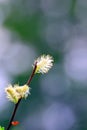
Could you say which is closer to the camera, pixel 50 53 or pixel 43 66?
pixel 43 66

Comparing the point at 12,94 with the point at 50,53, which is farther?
the point at 50,53

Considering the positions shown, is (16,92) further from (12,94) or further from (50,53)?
(50,53)

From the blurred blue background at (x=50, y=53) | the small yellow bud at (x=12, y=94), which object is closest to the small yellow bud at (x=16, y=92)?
the small yellow bud at (x=12, y=94)

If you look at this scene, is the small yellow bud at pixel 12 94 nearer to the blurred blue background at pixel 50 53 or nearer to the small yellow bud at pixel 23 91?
the small yellow bud at pixel 23 91

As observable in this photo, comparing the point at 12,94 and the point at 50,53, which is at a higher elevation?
the point at 50,53

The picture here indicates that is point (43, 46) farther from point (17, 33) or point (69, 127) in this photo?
point (69, 127)

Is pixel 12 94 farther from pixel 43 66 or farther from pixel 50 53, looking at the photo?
pixel 50 53

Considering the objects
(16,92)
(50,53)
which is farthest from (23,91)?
(50,53)

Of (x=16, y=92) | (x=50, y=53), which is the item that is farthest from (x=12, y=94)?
(x=50, y=53)

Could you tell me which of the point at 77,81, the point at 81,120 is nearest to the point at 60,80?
the point at 77,81

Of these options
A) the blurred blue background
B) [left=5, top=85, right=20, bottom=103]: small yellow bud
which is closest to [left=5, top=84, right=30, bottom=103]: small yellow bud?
[left=5, top=85, right=20, bottom=103]: small yellow bud
